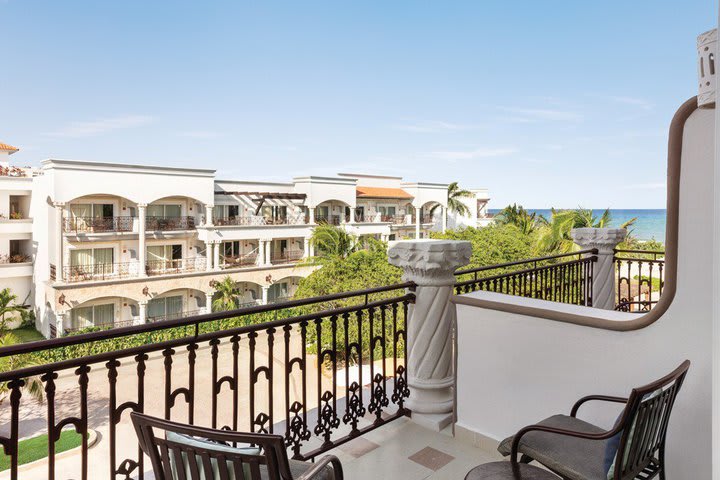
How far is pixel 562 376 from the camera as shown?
2.72 metres

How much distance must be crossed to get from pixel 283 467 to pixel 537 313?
6.36 ft

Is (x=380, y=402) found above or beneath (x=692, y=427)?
→ beneath

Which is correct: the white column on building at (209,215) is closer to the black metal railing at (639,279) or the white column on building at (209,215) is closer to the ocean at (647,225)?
the black metal railing at (639,279)

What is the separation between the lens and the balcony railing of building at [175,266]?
26.5 m

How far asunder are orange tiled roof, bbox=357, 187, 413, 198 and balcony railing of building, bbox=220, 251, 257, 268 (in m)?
9.49

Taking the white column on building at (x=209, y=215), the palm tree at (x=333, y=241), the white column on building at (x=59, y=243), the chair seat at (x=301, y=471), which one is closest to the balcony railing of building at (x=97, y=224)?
the white column on building at (x=59, y=243)

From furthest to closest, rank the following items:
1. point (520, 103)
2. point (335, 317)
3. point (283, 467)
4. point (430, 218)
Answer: point (520, 103) < point (430, 218) < point (335, 317) < point (283, 467)

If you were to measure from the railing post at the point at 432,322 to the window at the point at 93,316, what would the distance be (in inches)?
1025

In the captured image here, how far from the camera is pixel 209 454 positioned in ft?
4.66

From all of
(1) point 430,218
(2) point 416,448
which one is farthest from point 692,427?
(1) point 430,218

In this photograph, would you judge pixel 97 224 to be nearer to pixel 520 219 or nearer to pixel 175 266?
pixel 175 266

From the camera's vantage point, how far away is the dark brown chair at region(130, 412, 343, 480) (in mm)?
1378

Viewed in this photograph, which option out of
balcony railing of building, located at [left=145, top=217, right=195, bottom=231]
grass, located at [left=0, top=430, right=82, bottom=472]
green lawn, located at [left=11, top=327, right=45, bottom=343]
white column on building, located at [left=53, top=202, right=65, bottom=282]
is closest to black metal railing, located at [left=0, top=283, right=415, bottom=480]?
grass, located at [left=0, top=430, right=82, bottom=472]

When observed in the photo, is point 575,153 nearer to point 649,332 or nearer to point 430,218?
point 430,218
